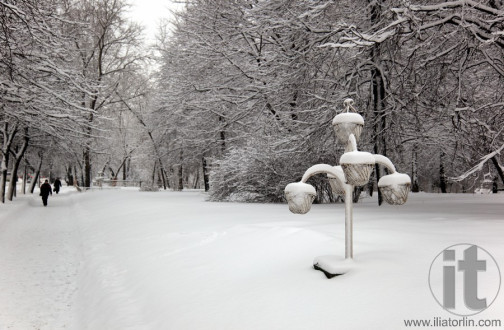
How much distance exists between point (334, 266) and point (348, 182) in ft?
2.85

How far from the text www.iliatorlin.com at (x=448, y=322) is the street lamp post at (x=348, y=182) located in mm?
1063

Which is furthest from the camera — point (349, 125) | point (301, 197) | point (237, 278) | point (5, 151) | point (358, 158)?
point (5, 151)

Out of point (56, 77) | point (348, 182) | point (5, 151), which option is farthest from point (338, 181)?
point (5, 151)

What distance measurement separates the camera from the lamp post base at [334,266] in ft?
13.7

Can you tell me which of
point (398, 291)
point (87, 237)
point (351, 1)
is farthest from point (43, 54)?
point (398, 291)

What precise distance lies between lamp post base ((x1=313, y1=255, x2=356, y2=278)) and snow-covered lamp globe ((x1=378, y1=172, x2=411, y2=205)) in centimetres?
77

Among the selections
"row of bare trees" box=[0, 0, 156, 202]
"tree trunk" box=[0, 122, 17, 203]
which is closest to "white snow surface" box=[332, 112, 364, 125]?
"row of bare trees" box=[0, 0, 156, 202]

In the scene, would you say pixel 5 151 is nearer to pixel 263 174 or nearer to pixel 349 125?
pixel 263 174

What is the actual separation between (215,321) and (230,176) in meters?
12.6

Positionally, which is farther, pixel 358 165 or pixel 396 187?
pixel 396 187

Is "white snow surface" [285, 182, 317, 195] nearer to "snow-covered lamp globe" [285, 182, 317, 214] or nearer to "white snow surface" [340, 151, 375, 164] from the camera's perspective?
"snow-covered lamp globe" [285, 182, 317, 214]

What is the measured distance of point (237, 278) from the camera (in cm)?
502

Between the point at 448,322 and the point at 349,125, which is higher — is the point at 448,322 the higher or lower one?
the lower one

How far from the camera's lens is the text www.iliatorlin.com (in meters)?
3.00
